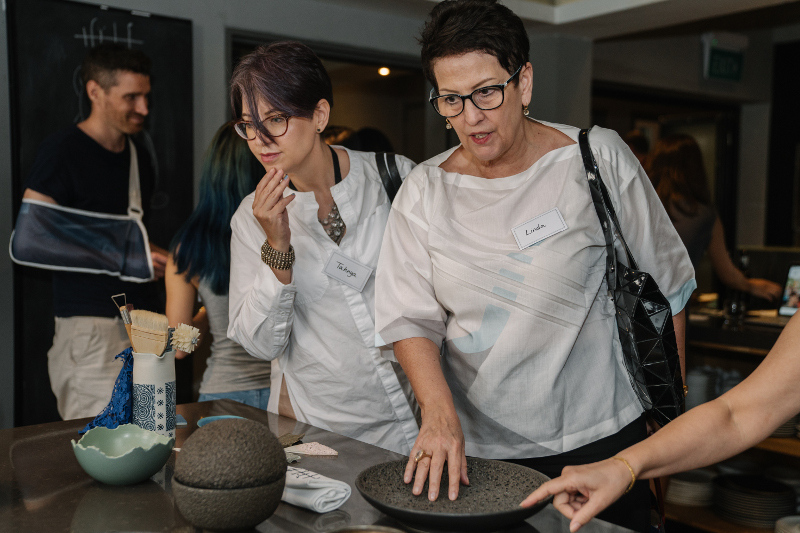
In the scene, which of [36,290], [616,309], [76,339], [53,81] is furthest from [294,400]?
[53,81]

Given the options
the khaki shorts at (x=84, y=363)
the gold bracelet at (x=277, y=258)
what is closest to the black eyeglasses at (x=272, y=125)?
the gold bracelet at (x=277, y=258)

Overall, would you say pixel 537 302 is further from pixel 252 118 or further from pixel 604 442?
pixel 252 118

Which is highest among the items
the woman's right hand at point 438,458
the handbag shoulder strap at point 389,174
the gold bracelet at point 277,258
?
the handbag shoulder strap at point 389,174

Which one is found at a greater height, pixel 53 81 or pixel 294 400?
pixel 53 81

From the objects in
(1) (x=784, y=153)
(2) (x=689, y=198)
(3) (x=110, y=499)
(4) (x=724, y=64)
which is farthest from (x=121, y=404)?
(1) (x=784, y=153)

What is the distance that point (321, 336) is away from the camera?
182 cm

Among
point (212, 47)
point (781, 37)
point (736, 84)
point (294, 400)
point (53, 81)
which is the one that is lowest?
point (294, 400)

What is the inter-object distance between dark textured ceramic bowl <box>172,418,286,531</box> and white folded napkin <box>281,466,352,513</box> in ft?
0.40

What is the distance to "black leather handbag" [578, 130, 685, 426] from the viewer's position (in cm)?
152

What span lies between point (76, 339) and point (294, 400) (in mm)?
1478

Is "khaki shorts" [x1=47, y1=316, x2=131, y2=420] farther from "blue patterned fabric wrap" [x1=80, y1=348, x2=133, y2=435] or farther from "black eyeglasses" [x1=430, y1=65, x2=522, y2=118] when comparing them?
"black eyeglasses" [x1=430, y1=65, x2=522, y2=118]

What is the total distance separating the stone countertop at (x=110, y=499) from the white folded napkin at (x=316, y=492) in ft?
0.04

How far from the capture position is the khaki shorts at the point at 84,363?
2854 mm

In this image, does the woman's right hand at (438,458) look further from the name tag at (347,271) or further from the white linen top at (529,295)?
the name tag at (347,271)
